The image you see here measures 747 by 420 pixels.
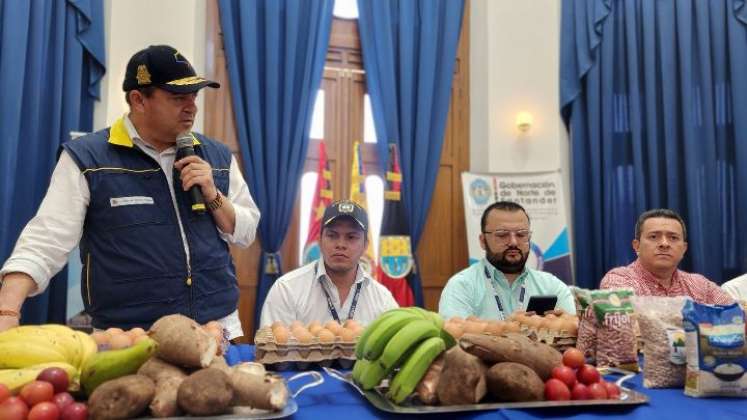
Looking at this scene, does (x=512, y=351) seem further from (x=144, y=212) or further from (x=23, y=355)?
(x=144, y=212)

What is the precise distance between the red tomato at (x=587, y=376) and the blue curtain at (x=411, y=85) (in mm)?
3995

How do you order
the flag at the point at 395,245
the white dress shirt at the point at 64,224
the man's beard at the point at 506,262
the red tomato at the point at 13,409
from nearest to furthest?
the red tomato at the point at 13,409, the white dress shirt at the point at 64,224, the man's beard at the point at 506,262, the flag at the point at 395,245

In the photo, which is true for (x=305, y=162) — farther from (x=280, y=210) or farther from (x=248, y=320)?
(x=248, y=320)

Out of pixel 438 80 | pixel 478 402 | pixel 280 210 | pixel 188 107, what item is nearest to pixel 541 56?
pixel 438 80

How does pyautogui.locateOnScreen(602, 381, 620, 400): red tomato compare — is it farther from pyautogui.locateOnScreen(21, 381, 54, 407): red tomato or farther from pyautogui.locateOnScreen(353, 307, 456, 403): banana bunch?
pyautogui.locateOnScreen(21, 381, 54, 407): red tomato

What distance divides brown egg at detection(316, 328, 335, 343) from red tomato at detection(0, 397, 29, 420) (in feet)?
2.52

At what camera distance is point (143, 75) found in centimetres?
196

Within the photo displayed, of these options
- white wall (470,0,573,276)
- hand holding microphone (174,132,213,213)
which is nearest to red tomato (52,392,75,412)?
hand holding microphone (174,132,213,213)

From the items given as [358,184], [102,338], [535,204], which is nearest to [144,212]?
[102,338]

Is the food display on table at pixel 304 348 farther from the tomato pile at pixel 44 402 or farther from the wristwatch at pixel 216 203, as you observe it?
the tomato pile at pixel 44 402

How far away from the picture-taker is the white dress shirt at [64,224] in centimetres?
179

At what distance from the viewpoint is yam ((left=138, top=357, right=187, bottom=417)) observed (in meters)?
1.08

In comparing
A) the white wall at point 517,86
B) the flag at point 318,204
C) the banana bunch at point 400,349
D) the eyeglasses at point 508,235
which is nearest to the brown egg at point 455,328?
the banana bunch at point 400,349

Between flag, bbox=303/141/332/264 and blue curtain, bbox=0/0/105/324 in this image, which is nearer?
blue curtain, bbox=0/0/105/324
